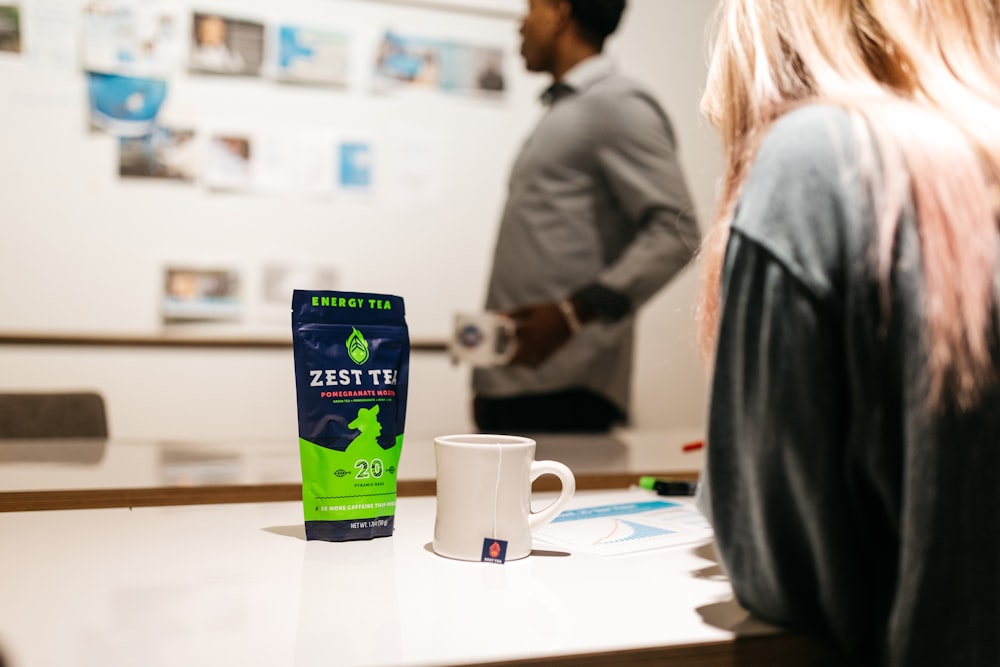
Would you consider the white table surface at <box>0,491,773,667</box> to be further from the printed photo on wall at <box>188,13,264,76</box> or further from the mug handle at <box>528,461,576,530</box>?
the printed photo on wall at <box>188,13,264,76</box>

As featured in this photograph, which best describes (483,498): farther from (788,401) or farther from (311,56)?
(311,56)

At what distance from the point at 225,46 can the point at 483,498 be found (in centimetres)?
206

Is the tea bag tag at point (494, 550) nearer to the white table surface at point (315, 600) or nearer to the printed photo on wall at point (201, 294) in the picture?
the white table surface at point (315, 600)

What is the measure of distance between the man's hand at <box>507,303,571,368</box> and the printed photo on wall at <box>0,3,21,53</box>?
4.98 feet

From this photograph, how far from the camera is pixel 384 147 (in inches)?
98.3

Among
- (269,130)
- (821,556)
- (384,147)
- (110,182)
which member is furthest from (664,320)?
(821,556)

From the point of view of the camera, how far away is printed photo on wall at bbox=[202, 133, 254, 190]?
2.39m

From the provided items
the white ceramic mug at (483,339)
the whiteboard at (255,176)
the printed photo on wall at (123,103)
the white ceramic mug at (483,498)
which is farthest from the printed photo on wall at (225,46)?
the white ceramic mug at (483,498)

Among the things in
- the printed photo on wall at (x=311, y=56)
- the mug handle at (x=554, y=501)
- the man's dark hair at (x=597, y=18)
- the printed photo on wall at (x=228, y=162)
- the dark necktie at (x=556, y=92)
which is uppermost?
the man's dark hair at (x=597, y=18)

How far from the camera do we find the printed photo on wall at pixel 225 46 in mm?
2355

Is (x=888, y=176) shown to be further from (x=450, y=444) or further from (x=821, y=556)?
(x=450, y=444)

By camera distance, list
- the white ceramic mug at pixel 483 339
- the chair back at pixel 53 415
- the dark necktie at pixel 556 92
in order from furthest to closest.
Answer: the dark necktie at pixel 556 92 → the white ceramic mug at pixel 483 339 → the chair back at pixel 53 415

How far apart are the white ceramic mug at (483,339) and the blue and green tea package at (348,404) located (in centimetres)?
113

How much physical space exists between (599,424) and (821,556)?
1.63 meters
